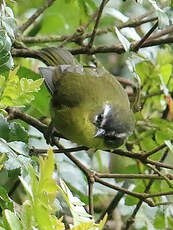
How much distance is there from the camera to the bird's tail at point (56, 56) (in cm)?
242

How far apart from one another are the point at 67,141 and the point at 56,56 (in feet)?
1.30

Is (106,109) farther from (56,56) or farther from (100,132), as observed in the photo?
(56,56)

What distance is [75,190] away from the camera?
2.21 m

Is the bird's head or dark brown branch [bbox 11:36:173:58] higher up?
dark brown branch [bbox 11:36:173:58]

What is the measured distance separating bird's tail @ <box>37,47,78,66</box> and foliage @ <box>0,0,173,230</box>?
0.04 metres

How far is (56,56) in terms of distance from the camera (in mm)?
2574

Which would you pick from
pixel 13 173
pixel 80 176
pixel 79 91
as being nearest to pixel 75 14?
pixel 79 91

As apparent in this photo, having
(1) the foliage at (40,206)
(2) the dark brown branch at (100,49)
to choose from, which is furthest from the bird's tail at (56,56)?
A: (1) the foliage at (40,206)

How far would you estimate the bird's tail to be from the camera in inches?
95.3

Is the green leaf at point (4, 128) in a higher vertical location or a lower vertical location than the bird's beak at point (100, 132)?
higher

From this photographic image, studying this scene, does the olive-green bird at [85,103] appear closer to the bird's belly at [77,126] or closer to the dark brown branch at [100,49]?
the bird's belly at [77,126]

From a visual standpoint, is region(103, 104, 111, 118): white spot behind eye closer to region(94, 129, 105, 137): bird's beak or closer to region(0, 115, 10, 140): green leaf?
region(94, 129, 105, 137): bird's beak

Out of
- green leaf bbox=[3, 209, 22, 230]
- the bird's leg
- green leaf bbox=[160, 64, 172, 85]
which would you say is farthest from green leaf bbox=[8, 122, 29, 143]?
green leaf bbox=[160, 64, 172, 85]

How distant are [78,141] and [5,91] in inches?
49.2
